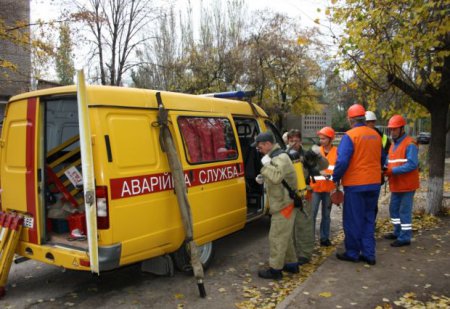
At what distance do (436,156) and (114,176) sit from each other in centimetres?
613

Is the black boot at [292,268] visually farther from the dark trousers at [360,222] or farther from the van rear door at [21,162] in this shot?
the van rear door at [21,162]

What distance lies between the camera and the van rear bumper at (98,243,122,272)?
379 centimetres

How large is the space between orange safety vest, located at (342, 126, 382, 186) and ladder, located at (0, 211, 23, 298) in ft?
12.6

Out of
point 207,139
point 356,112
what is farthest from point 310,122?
point 207,139

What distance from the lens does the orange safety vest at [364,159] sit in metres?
5.08

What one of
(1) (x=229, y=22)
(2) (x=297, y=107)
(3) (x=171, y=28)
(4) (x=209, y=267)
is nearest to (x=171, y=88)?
(3) (x=171, y=28)

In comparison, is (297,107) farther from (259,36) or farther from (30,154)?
(30,154)

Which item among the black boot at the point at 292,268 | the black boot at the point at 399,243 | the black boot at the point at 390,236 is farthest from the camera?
the black boot at the point at 390,236

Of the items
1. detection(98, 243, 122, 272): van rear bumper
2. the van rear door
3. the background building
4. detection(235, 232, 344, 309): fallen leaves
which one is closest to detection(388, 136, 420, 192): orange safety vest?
detection(235, 232, 344, 309): fallen leaves

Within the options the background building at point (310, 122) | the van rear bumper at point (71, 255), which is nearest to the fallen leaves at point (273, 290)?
the van rear bumper at point (71, 255)

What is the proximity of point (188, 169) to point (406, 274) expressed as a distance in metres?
2.80

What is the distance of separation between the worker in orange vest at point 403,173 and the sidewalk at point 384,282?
1.01 feet

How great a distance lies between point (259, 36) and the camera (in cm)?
2562

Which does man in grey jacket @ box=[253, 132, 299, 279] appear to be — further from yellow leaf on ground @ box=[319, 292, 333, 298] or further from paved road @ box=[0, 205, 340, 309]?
yellow leaf on ground @ box=[319, 292, 333, 298]
